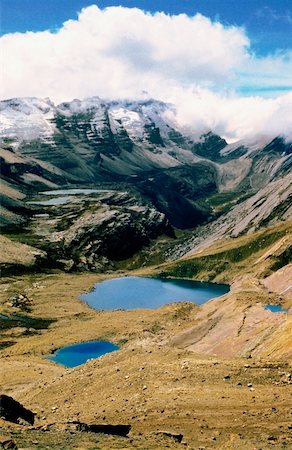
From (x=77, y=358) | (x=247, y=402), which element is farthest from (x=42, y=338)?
(x=247, y=402)

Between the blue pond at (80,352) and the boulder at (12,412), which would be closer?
the boulder at (12,412)

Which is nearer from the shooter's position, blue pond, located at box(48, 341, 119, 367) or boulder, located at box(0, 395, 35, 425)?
boulder, located at box(0, 395, 35, 425)

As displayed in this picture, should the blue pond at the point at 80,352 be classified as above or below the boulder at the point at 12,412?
below

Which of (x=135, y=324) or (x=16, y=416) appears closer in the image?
(x=16, y=416)

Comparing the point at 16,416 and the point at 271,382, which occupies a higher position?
the point at 271,382

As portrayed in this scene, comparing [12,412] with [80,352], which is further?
[80,352]

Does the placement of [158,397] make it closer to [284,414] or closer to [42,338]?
[284,414]

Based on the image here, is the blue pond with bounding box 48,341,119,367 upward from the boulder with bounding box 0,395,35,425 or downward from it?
downward

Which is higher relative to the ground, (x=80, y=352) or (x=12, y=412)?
(x=12, y=412)
